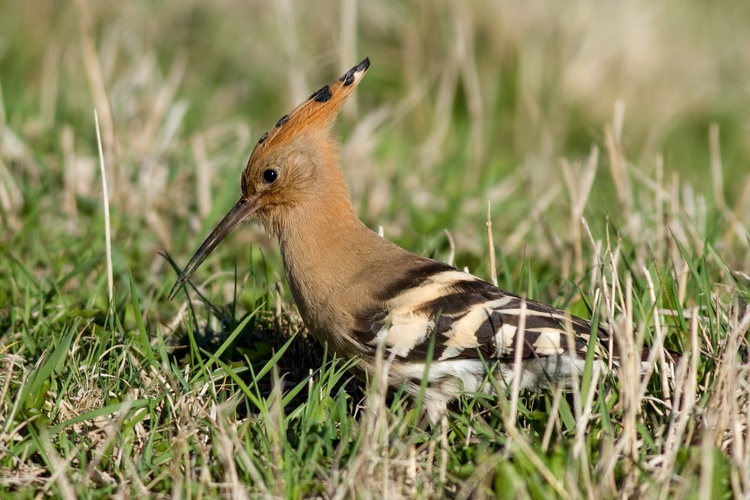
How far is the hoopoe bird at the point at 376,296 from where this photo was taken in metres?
2.36

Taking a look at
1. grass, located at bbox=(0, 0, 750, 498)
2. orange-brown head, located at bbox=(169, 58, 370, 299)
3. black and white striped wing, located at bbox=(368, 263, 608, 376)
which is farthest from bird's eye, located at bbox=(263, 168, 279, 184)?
black and white striped wing, located at bbox=(368, 263, 608, 376)

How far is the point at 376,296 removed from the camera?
2475mm

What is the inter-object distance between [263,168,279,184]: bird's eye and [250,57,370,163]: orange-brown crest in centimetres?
6

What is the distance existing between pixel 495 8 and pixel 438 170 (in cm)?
159

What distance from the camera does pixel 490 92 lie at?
5.55 meters

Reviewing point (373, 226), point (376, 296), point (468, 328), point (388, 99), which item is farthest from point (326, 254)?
point (388, 99)

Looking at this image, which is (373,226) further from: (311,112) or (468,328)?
(468,328)

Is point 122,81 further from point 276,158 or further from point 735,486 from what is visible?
point 735,486

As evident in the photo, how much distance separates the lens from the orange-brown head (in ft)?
8.97

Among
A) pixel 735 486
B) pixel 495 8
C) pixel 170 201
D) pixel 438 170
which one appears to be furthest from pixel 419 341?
pixel 495 8

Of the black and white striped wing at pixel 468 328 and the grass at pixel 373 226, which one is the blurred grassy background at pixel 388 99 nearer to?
the grass at pixel 373 226

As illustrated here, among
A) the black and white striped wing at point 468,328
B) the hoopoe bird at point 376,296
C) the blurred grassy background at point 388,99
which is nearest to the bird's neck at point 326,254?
the hoopoe bird at point 376,296

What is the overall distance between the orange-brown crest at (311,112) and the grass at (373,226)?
1.17 feet

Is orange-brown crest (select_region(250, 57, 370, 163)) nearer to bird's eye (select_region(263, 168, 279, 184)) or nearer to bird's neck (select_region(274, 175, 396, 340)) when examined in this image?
bird's eye (select_region(263, 168, 279, 184))
